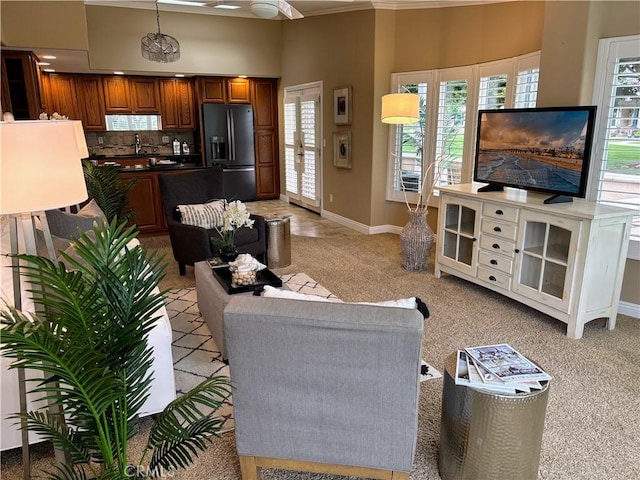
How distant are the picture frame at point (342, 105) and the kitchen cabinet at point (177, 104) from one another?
3091 mm

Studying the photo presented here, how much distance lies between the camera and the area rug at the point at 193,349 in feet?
8.87

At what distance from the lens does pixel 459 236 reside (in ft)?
14.0

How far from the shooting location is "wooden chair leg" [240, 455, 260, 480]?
178cm

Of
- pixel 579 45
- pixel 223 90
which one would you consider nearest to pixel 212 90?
pixel 223 90

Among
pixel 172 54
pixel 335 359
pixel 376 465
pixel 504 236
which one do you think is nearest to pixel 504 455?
pixel 376 465

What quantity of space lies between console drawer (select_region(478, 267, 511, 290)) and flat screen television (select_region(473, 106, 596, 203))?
0.72 meters

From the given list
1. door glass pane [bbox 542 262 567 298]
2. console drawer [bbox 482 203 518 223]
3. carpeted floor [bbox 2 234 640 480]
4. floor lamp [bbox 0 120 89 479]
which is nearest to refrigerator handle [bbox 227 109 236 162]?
carpeted floor [bbox 2 234 640 480]

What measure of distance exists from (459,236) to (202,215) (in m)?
2.56

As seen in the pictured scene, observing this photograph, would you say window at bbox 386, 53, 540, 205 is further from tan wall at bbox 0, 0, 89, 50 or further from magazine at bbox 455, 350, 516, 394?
tan wall at bbox 0, 0, 89, 50

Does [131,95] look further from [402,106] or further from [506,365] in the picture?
[506,365]

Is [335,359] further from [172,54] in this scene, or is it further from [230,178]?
[230,178]

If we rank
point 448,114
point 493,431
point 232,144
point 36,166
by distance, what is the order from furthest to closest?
1. point 232,144
2. point 448,114
3. point 493,431
4. point 36,166

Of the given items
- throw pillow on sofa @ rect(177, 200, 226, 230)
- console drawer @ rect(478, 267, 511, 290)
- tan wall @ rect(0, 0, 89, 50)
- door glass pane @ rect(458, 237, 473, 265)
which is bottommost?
console drawer @ rect(478, 267, 511, 290)

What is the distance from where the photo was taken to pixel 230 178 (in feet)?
28.1
